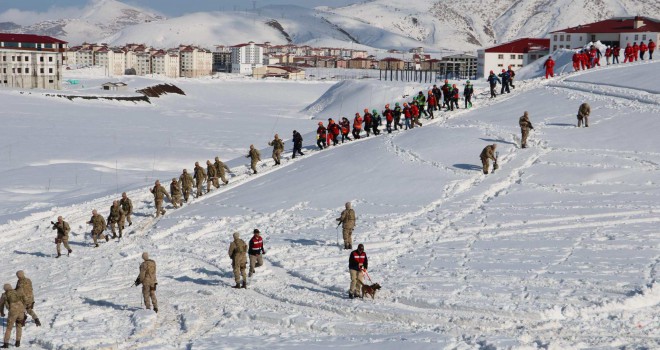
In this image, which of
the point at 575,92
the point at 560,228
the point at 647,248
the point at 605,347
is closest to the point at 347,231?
the point at 560,228

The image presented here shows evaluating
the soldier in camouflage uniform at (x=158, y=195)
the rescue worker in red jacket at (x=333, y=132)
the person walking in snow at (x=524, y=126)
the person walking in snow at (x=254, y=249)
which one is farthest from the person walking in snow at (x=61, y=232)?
the person walking in snow at (x=524, y=126)

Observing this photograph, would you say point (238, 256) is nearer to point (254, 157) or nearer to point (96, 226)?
point (96, 226)

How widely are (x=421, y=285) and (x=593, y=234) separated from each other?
16.9 ft

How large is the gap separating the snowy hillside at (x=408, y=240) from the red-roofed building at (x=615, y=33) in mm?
30968

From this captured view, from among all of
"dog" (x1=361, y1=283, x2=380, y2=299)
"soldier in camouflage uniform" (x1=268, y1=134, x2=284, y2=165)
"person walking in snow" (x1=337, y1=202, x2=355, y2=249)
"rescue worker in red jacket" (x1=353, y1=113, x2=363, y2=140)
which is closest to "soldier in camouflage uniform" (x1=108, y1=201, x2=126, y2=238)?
"person walking in snow" (x1=337, y1=202, x2=355, y2=249)

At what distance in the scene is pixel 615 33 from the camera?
233ft

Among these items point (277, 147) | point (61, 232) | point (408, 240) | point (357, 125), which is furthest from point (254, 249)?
point (357, 125)

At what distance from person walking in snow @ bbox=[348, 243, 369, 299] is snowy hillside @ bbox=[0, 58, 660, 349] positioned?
479 mm

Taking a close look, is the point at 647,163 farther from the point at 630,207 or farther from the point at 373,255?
the point at 373,255

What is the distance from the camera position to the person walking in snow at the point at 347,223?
59.2 ft

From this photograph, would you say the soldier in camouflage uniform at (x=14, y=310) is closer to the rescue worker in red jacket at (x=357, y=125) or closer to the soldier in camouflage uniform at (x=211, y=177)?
the soldier in camouflage uniform at (x=211, y=177)

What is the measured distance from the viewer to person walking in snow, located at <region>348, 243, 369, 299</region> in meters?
14.4

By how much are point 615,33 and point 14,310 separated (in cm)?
6810

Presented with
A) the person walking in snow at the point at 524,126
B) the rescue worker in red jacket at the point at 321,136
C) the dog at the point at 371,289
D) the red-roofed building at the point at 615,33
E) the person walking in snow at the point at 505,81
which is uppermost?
the red-roofed building at the point at 615,33
